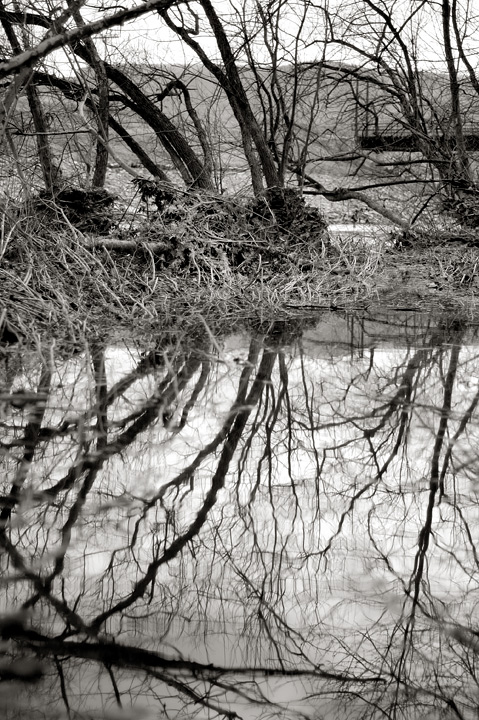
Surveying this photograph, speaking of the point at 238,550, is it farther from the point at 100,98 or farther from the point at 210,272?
the point at 100,98

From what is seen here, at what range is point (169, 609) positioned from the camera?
135 centimetres

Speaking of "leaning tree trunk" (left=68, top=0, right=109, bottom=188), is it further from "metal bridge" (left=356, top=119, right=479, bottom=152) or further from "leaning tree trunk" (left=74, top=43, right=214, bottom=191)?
"metal bridge" (left=356, top=119, right=479, bottom=152)

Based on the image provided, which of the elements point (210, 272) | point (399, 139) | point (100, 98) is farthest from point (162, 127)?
point (210, 272)

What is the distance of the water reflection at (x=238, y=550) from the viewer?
1.16 metres

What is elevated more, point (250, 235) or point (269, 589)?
point (250, 235)

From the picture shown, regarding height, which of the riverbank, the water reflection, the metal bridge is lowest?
the water reflection

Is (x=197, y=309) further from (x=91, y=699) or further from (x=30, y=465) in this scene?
(x=91, y=699)

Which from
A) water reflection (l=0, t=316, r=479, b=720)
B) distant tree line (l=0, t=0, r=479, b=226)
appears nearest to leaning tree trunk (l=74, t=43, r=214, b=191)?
distant tree line (l=0, t=0, r=479, b=226)

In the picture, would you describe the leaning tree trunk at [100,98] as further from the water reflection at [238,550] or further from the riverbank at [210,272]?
the water reflection at [238,550]

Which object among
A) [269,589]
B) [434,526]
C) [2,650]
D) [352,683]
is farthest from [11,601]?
[434,526]

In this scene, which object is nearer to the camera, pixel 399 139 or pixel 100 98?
pixel 100 98

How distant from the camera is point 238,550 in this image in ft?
5.17

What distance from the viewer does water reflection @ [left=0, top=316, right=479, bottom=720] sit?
1.16 m

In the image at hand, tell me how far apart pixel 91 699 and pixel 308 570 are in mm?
546
